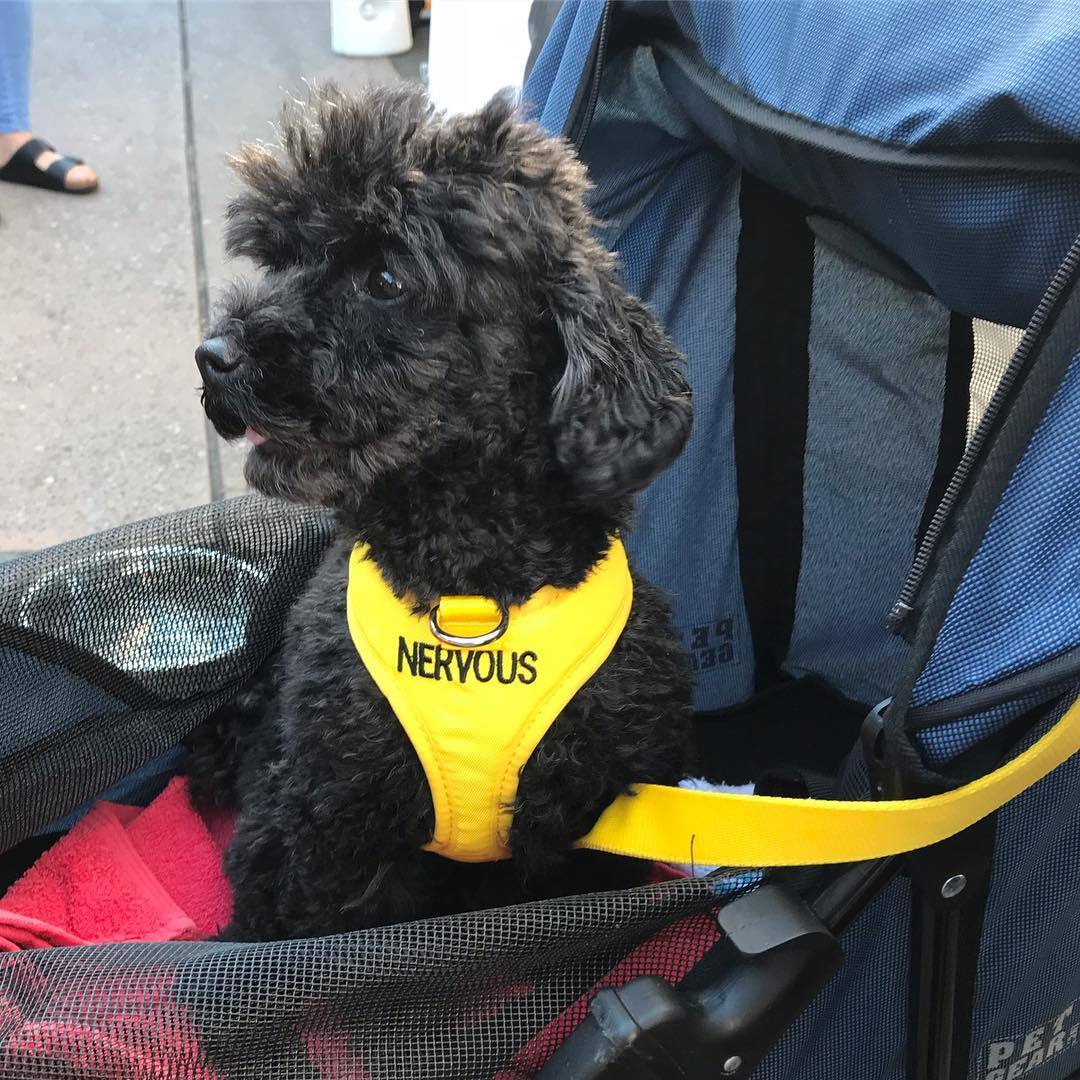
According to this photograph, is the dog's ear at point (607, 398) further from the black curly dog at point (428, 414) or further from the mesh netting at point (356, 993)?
the mesh netting at point (356, 993)

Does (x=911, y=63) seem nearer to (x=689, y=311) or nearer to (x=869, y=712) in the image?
(x=869, y=712)

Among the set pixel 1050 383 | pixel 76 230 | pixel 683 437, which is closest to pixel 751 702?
pixel 683 437

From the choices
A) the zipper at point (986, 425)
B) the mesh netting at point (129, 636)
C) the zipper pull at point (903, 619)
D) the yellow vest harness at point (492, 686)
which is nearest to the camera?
the zipper at point (986, 425)

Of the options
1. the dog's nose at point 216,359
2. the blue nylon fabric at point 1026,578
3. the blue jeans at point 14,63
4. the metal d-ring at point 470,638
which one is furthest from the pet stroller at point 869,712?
the blue jeans at point 14,63

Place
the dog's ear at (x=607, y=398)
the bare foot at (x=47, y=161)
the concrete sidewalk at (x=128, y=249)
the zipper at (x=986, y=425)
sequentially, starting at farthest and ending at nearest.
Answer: the bare foot at (x=47, y=161) < the concrete sidewalk at (x=128, y=249) < the dog's ear at (x=607, y=398) < the zipper at (x=986, y=425)

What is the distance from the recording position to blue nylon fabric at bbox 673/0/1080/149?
0.92 meters

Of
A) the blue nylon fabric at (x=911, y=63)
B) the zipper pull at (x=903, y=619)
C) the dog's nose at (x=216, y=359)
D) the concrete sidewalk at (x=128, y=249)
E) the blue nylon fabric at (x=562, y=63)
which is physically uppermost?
the blue nylon fabric at (x=911, y=63)

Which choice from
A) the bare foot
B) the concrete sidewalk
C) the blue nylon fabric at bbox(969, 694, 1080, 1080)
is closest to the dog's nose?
the blue nylon fabric at bbox(969, 694, 1080, 1080)

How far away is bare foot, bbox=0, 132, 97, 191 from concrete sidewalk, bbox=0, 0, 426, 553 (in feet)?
0.22

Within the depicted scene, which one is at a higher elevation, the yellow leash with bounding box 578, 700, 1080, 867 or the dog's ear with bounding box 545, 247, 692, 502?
the dog's ear with bounding box 545, 247, 692, 502

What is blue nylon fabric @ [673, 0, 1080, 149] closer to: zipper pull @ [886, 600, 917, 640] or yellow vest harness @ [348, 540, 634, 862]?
zipper pull @ [886, 600, 917, 640]

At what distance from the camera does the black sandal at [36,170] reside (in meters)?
4.23

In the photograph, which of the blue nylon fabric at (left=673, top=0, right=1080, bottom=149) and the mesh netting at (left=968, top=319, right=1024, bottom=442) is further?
the mesh netting at (left=968, top=319, right=1024, bottom=442)

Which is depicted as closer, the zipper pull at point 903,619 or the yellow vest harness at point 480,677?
the zipper pull at point 903,619
